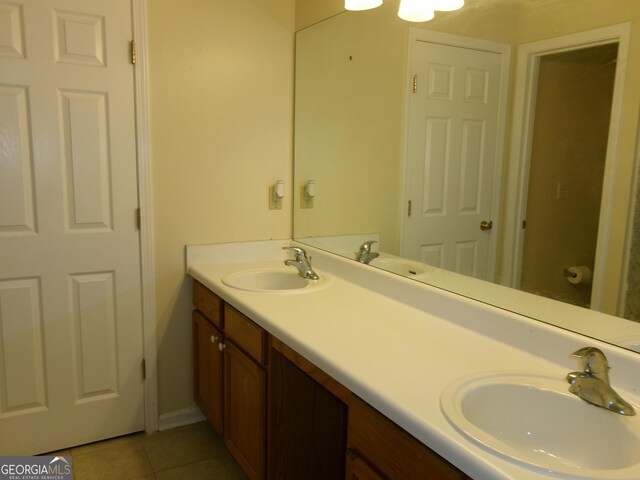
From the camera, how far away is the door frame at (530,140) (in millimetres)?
1217

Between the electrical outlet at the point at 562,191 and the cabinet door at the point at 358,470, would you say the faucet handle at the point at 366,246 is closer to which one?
the electrical outlet at the point at 562,191

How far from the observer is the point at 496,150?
5.23ft

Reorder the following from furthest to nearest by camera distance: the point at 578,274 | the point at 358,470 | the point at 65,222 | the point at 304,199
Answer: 1. the point at 304,199
2. the point at 65,222
3. the point at 578,274
4. the point at 358,470

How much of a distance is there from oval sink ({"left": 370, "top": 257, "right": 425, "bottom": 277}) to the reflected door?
0.12 feet

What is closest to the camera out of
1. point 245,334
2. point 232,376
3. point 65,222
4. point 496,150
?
point 496,150

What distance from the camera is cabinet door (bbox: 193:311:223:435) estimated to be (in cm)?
214

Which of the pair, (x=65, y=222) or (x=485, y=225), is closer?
(x=485, y=225)

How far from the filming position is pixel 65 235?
7.02 ft

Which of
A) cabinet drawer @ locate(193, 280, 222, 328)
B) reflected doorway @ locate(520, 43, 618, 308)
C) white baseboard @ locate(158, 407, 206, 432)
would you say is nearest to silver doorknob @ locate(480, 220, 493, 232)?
reflected doorway @ locate(520, 43, 618, 308)

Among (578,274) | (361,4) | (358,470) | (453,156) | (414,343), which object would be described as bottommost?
(358,470)

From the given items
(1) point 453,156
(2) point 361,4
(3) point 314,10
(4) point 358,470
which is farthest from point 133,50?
(4) point 358,470

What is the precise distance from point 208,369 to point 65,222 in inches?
35.5

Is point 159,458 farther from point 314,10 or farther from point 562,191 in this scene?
point 314,10

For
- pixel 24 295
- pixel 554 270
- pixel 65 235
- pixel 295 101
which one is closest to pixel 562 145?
pixel 554 270
